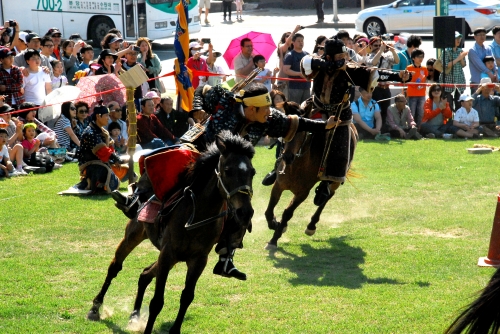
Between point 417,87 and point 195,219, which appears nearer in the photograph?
point 195,219

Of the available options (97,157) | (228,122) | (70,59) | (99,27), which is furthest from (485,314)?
(99,27)

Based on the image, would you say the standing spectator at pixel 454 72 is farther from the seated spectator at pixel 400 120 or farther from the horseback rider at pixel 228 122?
the horseback rider at pixel 228 122

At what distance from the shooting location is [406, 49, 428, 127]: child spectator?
1775 cm

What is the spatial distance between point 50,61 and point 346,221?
7841mm

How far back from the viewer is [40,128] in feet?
46.9

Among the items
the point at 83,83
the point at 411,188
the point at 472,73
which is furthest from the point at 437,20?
the point at 83,83

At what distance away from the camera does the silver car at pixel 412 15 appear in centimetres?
2761

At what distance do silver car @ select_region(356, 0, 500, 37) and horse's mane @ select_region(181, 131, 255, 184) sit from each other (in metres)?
22.7

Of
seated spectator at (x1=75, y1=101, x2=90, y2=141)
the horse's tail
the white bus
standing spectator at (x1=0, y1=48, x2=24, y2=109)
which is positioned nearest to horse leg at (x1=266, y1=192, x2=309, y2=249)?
the horse's tail

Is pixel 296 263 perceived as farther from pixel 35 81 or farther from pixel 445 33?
pixel 445 33

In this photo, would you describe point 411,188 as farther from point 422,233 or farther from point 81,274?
point 81,274

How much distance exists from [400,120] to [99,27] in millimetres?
12037

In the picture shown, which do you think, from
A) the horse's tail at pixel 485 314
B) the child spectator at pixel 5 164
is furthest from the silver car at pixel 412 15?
the horse's tail at pixel 485 314

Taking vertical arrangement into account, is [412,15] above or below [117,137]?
above
